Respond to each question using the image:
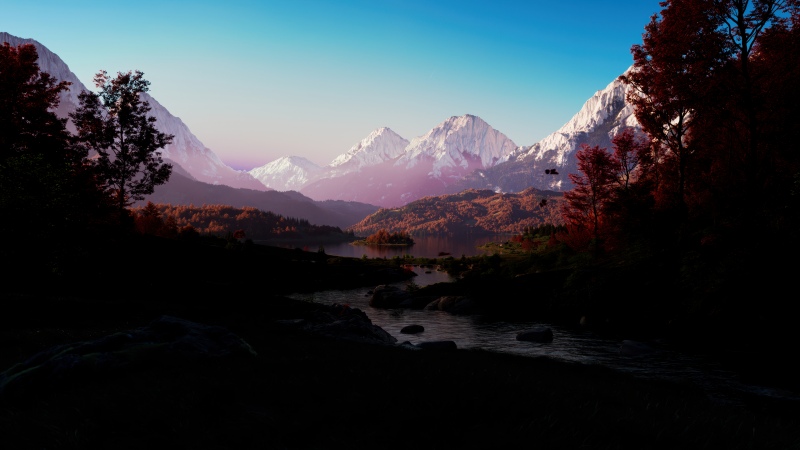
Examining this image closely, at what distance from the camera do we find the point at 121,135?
145ft

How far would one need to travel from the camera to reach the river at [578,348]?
1980 cm

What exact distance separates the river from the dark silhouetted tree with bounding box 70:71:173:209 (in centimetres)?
2828

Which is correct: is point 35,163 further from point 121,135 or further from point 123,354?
point 123,354

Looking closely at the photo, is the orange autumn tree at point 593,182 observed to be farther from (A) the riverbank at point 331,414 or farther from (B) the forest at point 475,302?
(A) the riverbank at point 331,414

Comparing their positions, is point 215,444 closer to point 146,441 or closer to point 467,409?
point 146,441

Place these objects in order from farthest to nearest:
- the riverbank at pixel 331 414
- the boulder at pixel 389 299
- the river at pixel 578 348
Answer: the boulder at pixel 389 299, the river at pixel 578 348, the riverbank at pixel 331 414

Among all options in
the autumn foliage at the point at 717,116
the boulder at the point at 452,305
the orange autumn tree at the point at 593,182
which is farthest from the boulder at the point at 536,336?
the orange autumn tree at the point at 593,182

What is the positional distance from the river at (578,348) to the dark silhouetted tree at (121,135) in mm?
28277

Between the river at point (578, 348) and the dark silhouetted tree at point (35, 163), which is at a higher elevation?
the dark silhouetted tree at point (35, 163)

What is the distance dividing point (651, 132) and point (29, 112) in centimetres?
5123

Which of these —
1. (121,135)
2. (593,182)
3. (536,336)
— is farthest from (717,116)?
(121,135)

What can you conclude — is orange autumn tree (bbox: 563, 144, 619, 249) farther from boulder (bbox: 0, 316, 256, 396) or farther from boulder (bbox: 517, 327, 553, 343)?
boulder (bbox: 0, 316, 256, 396)

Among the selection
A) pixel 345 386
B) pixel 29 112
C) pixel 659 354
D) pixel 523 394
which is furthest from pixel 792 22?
pixel 29 112

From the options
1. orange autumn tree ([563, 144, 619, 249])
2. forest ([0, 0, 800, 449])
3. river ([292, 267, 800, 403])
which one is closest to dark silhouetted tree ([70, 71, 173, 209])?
forest ([0, 0, 800, 449])
